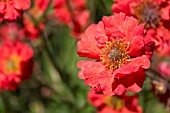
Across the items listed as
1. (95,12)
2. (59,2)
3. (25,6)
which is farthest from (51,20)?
(25,6)

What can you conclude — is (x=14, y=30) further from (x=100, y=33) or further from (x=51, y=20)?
(x=100, y=33)

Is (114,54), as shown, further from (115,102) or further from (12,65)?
(12,65)

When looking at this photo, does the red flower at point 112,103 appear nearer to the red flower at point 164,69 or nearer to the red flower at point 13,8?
the red flower at point 164,69

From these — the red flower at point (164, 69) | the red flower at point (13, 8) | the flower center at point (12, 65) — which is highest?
the red flower at point (13, 8)

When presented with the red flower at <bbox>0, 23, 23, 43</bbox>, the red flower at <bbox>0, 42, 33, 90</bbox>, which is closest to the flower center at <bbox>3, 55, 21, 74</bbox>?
the red flower at <bbox>0, 42, 33, 90</bbox>

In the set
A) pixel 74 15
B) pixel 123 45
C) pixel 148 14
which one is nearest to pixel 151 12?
pixel 148 14

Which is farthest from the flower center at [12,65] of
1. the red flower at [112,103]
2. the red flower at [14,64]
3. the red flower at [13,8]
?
the red flower at [13,8]

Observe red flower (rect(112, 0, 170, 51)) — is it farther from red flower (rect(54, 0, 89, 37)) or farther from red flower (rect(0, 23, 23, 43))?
red flower (rect(0, 23, 23, 43))
